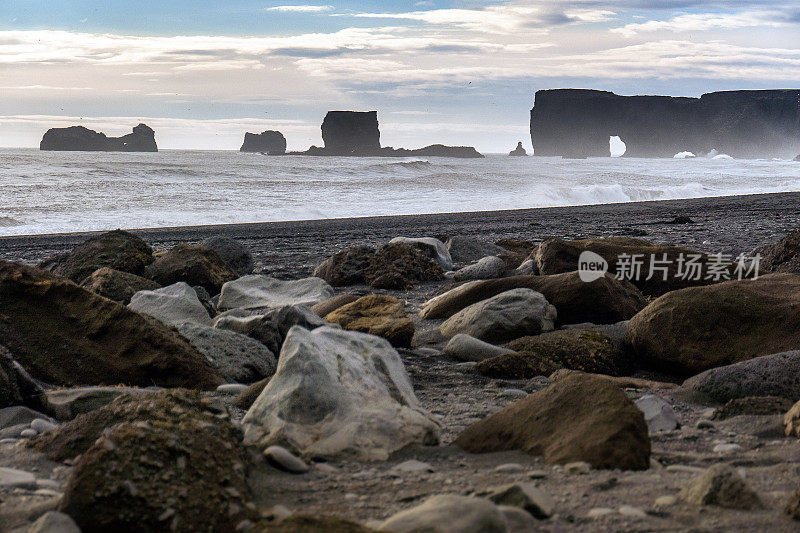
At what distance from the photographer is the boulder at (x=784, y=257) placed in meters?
5.96

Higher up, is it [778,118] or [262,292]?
[778,118]

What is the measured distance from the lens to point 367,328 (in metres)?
4.55

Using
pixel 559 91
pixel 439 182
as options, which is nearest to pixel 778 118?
pixel 559 91

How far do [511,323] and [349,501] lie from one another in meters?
2.72

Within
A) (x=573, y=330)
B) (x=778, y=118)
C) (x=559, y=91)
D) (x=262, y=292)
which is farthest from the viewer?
(x=559, y=91)

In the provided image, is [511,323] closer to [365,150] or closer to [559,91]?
[365,150]

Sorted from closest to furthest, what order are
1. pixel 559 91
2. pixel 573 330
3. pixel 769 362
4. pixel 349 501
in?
1. pixel 349 501
2. pixel 769 362
3. pixel 573 330
4. pixel 559 91

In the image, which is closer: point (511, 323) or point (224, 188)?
point (511, 323)

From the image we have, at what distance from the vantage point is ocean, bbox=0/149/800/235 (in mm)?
19062

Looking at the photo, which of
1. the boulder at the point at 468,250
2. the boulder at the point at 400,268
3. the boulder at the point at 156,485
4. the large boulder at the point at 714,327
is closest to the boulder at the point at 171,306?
the boulder at the point at 400,268

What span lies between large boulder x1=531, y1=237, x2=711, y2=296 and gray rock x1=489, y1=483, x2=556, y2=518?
4.29 meters

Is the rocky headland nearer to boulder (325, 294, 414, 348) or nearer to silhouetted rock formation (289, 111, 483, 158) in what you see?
boulder (325, 294, 414, 348)

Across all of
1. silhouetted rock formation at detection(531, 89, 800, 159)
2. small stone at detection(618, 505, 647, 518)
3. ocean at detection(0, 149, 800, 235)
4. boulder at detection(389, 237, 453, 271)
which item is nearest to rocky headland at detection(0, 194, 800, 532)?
small stone at detection(618, 505, 647, 518)

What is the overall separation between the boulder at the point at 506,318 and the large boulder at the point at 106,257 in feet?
11.5
